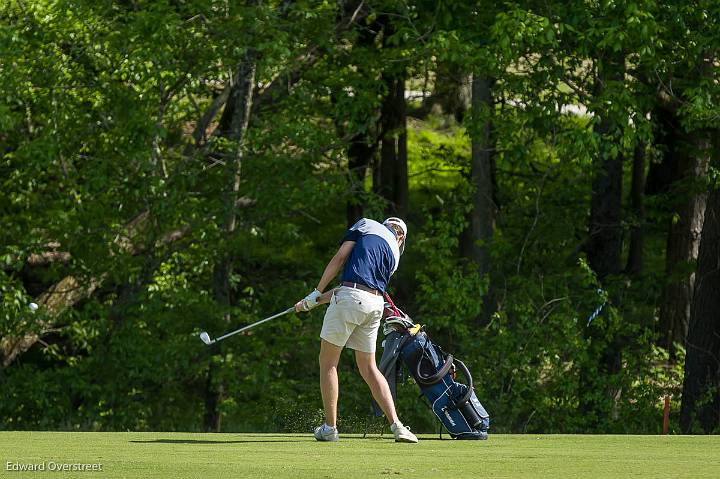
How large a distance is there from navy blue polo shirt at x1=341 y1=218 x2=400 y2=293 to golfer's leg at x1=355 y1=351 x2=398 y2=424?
22.2 inches

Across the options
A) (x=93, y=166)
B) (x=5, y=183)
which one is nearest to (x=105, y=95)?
(x=93, y=166)

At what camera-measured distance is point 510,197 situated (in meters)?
23.1

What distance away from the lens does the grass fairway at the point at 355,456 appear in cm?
816

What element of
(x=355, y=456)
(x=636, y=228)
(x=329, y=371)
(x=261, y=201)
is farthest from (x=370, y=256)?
(x=636, y=228)

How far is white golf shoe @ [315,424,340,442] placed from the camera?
35.7 ft

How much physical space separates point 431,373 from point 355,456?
2.21 metres

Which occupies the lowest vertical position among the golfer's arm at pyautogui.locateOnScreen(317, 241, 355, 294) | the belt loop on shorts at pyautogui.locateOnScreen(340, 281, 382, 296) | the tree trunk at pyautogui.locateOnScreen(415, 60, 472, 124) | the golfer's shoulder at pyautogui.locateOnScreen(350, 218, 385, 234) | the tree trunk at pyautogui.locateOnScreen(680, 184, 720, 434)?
the tree trunk at pyautogui.locateOnScreen(680, 184, 720, 434)

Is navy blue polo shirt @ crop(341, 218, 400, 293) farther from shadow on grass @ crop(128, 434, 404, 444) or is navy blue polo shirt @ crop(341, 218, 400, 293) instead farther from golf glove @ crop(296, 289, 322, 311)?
shadow on grass @ crop(128, 434, 404, 444)

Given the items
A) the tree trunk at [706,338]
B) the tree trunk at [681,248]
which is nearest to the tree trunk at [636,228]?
the tree trunk at [681,248]

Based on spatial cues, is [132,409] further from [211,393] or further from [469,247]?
[469,247]

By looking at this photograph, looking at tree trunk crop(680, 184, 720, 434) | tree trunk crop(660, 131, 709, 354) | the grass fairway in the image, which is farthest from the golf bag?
tree trunk crop(660, 131, 709, 354)

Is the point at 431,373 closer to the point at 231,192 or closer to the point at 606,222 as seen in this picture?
the point at 231,192

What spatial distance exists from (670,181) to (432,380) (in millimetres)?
13602

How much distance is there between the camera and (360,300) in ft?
33.8
